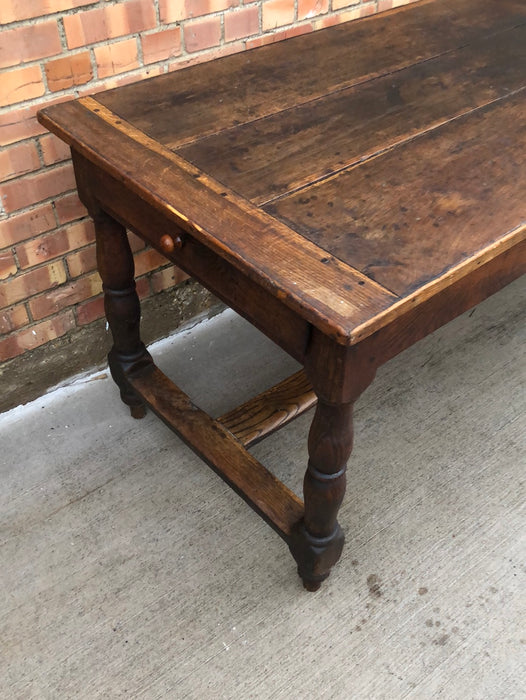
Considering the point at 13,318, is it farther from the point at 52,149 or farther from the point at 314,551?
the point at 314,551

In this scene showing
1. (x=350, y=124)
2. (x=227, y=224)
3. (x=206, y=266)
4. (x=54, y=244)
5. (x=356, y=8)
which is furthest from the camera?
(x=356, y=8)

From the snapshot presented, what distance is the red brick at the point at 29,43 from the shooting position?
1390 millimetres

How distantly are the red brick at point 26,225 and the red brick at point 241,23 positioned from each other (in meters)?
0.63

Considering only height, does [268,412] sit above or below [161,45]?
below

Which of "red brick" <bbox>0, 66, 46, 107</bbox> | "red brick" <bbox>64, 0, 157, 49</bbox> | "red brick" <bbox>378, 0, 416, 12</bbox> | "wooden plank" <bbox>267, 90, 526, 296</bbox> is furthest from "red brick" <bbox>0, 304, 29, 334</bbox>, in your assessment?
"red brick" <bbox>378, 0, 416, 12</bbox>

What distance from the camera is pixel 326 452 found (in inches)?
47.9

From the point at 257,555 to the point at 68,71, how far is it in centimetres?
115

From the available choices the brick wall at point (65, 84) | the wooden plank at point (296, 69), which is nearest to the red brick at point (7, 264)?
the brick wall at point (65, 84)

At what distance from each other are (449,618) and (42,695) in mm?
828

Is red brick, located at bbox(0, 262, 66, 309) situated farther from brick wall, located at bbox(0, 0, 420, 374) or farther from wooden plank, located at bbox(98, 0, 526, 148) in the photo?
wooden plank, located at bbox(98, 0, 526, 148)

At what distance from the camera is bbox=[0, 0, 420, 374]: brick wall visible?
4.74 feet

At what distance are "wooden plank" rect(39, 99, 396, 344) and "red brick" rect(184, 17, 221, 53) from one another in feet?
1.31

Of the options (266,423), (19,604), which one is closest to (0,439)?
(19,604)

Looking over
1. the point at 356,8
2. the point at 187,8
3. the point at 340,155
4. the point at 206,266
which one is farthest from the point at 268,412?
the point at 356,8
